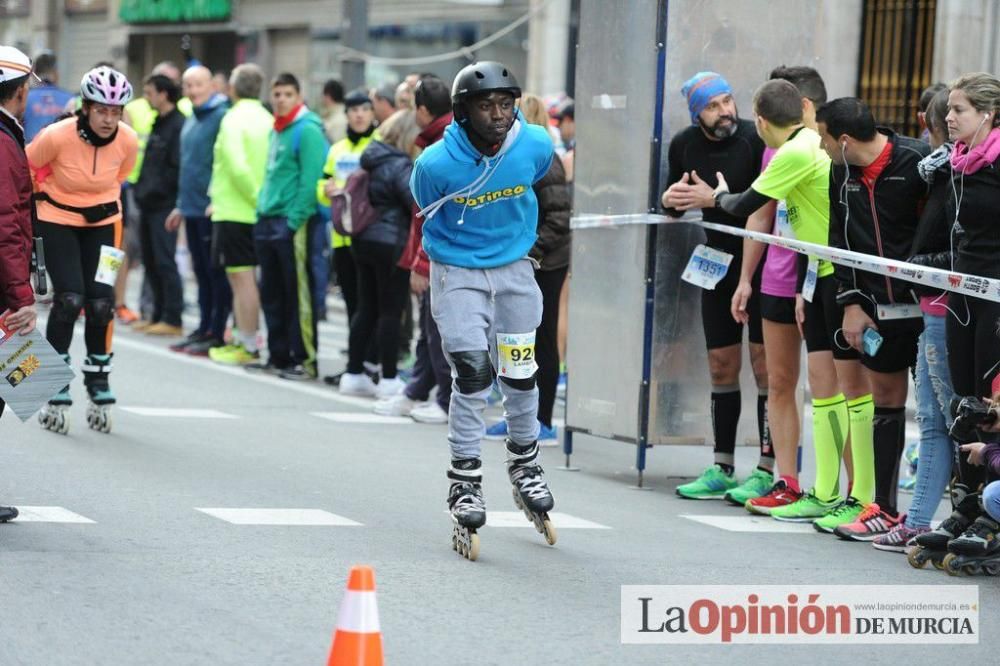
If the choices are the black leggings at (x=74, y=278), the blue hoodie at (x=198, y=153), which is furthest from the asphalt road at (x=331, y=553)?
the blue hoodie at (x=198, y=153)

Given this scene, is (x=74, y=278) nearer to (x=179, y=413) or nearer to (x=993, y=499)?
(x=179, y=413)

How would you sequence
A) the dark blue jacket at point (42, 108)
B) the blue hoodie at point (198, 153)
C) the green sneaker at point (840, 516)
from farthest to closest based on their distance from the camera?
the dark blue jacket at point (42, 108)
the blue hoodie at point (198, 153)
the green sneaker at point (840, 516)

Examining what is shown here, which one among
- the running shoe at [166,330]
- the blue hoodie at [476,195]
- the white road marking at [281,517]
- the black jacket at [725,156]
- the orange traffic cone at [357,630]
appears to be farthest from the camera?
the running shoe at [166,330]

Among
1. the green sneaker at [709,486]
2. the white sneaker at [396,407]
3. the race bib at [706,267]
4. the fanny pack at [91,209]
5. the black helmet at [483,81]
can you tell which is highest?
the black helmet at [483,81]

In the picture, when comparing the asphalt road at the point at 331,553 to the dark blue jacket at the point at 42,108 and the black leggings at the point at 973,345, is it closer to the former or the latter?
the black leggings at the point at 973,345

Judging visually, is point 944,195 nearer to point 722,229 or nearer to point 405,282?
point 722,229

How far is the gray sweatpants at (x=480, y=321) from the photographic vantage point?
7.25 m

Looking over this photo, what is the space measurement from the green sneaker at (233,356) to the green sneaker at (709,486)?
224 inches

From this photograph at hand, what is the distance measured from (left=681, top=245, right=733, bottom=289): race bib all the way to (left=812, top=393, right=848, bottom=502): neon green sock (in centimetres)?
84

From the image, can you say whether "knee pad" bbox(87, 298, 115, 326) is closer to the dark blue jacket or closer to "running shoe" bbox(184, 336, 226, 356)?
"running shoe" bbox(184, 336, 226, 356)

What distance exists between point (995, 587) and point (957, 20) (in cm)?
1298

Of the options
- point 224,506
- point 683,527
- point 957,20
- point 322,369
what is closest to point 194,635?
point 224,506

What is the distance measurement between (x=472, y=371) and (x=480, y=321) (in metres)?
0.21

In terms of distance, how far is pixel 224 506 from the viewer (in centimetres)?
793
